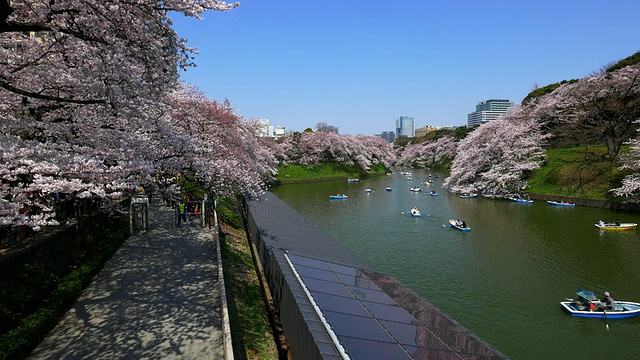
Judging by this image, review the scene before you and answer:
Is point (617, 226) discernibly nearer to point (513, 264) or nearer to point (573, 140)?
point (513, 264)

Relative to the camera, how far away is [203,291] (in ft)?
40.3

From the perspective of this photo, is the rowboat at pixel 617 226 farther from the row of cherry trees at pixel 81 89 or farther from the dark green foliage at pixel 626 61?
the dark green foliage at pixel 626 61

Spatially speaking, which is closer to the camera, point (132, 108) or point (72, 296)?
point (132, 108)

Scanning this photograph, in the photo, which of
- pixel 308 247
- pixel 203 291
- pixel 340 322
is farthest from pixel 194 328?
pixel 308 247

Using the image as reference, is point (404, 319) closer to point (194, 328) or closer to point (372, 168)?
point (194, 328)

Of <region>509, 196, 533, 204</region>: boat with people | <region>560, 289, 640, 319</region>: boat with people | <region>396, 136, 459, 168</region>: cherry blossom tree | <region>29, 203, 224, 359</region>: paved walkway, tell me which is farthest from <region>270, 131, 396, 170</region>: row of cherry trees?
<region>560, 289, 640, 319</region>: boat with people

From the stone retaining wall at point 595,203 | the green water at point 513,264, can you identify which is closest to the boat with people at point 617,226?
the green water at point 513,264

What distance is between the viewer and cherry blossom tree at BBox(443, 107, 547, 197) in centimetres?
4609

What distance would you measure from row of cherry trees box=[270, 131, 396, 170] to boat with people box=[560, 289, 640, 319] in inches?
2363

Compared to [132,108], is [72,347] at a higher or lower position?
lower

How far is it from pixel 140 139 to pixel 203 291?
5.48 m

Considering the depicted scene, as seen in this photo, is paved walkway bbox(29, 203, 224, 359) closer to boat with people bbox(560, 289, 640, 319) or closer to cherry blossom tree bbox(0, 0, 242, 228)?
cherry blossom tree bbox(0, 0, 242, 228)

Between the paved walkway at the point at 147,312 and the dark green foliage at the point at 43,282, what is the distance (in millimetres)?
372

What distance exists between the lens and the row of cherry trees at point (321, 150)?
7581 cm
